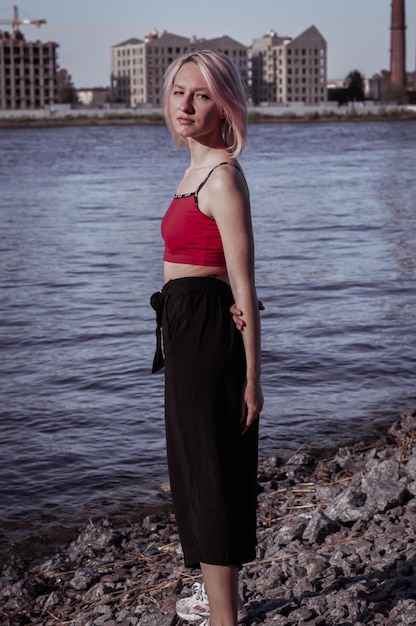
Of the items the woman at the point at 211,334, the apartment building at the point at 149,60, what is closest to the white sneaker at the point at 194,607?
the woman at the point at 211,334

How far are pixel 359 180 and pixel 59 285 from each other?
21727 millimetres

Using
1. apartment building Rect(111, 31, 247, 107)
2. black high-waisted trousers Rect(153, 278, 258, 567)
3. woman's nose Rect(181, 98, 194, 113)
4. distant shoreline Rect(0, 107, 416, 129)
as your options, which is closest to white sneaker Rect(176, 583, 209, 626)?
black high-waisted trousers Rect(153, 278, 258, 567)

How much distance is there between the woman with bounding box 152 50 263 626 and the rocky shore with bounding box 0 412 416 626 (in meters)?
0.50

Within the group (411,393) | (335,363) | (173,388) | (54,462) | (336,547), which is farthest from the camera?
(335,363)

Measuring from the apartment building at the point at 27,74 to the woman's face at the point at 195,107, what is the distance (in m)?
166

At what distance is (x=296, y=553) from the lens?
437cm

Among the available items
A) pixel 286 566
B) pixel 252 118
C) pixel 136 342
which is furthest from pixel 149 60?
pixel 286 566

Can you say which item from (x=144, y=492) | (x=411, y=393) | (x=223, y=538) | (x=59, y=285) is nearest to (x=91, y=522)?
(x=144, y=492)

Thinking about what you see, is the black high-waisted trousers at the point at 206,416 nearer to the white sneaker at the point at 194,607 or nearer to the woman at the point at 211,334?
the woman at the point at 211,334

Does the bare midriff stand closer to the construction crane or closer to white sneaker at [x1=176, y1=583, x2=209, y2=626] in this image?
white sneaker at [x1=176, y1=583, x2=209, y2=626]

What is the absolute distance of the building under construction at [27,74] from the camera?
167m

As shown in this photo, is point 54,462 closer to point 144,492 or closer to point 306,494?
point 144,492

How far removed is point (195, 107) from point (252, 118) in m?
132

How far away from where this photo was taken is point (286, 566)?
13.4 feet
